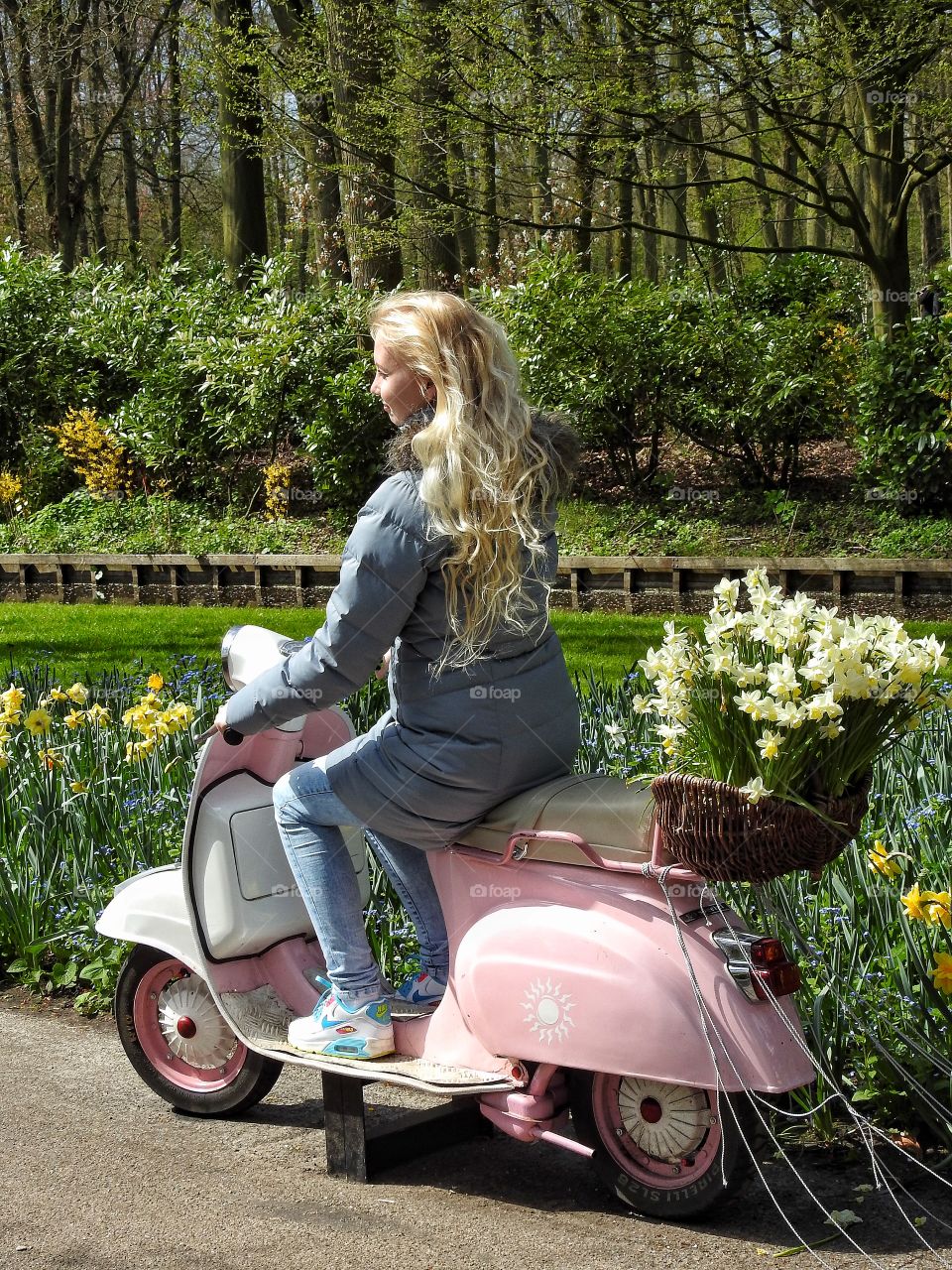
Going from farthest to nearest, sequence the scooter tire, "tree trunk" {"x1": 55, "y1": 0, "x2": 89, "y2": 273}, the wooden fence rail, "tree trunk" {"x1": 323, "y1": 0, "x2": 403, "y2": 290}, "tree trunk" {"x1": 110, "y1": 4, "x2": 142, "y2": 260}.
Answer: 1. "tree trunk" {"x1": 55, "y1": 0, "x2": 89, "y2": 273}
2. "tree trunk" {"x1": 110, "y1": 4, "x2": 142, "y2": 260}
3. "tree trunk" {"x1": 323, "y1": 0, "x2": 403, "y2": 290}
4. the wooden fence rail
5. the scooter tire

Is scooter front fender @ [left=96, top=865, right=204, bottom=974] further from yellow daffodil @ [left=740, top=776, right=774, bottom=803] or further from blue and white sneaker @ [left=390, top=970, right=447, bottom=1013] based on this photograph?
yellow daffodil @ [left=740, top=776, right=774, bottom=803]

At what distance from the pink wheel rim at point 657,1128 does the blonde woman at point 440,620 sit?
1.71ft

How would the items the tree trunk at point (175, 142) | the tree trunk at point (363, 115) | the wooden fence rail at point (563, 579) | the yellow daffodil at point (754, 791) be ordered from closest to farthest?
the yellow daffodil at point (754, 791) < the wooden fence rail at point (563, 579) < the tree trunk at point (363, 115) < the tree trunk at point (175, 142)

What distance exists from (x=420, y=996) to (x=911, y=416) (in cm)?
889

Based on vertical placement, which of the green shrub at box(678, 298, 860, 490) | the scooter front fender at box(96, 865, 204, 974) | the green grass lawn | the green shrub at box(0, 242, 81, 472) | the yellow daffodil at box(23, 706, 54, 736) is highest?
the green shrub at box(0, 242, 81, 472)

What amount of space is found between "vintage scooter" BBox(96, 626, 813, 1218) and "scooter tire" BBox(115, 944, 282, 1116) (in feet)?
0.29

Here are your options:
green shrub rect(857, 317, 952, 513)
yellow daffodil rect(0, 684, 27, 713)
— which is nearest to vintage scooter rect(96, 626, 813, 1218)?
yellow daffodil rect(0, 684, 27, 713)

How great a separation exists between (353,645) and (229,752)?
0.69 m

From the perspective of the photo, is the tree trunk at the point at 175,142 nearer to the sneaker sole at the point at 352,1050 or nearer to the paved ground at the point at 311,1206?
the paved ground at the point at 311,1206

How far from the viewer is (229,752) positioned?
3463 millimetres

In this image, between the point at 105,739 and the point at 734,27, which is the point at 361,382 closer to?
the point at 734,27

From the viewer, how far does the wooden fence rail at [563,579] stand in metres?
9.71

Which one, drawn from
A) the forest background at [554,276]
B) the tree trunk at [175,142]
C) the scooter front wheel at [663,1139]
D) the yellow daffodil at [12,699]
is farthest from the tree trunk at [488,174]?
the tree trunk at [175,142]

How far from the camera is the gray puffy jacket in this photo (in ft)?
9.58
